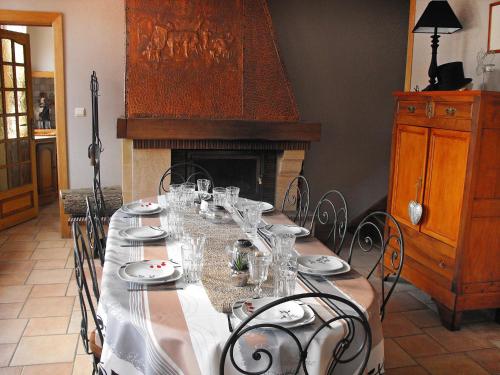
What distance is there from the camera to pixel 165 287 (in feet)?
5.82

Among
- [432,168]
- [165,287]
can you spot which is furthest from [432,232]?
[165,287]

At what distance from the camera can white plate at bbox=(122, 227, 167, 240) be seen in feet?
7.62

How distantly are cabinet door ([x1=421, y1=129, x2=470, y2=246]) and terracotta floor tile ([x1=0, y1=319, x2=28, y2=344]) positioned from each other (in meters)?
2.57

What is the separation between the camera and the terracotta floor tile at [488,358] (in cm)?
270

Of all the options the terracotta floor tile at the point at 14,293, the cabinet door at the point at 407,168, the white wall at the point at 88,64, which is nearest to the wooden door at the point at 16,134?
the white wall at the point at 88,64

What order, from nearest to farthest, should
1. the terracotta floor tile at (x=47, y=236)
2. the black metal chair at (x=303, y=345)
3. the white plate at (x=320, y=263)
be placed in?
the black metal chair at (x=303, y=345) < the white plate at (x=320, y=263) < the terracotta floor tile at (x=47, y=236)

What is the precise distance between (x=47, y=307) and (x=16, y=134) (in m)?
2.53

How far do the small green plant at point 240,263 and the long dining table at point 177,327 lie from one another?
113 mm

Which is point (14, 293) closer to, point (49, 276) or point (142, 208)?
point (49, 276)

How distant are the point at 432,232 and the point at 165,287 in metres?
2.12

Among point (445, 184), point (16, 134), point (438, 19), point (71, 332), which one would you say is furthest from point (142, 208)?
point (16, 134)

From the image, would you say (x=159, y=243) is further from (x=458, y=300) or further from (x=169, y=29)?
(x=169, y=29)

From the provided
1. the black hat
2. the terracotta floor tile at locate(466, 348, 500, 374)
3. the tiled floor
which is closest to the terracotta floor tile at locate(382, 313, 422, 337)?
the tiled floor

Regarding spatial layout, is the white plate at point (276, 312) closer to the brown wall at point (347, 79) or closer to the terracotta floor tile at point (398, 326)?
the terracotta floor tile at point (398, 326)
